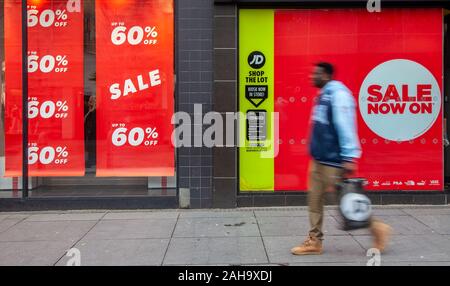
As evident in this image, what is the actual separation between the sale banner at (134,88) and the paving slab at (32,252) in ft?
7.67

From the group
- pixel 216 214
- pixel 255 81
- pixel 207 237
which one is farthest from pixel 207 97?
pixel 207 237

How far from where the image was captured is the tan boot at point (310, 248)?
5887mm

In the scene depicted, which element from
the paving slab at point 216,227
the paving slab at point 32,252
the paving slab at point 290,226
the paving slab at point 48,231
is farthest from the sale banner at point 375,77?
the paving slab at point 32,252

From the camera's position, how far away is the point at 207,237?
676 cm

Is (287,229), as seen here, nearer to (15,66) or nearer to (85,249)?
(85,249)

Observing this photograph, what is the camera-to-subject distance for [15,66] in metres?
8.66

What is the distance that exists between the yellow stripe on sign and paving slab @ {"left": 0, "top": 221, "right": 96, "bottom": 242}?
259cm

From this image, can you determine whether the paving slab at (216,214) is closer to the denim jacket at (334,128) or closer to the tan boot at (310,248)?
the tan boot at (310,248)

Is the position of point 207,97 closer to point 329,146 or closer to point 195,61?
point 195,61

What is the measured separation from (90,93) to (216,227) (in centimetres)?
311

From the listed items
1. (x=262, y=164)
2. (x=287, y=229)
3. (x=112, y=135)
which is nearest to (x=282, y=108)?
(x=262, y=164)

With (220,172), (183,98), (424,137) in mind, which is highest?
(183,98)
